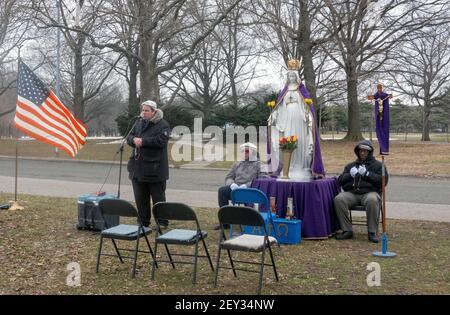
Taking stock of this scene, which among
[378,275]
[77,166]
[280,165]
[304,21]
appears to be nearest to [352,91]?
[304,21]

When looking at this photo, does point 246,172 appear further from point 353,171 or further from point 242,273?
point 242,273

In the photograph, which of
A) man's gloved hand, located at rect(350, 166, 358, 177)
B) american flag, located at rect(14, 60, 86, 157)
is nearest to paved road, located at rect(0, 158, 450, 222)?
man's gloved hand, located at rect(350, 166, 358, 177)

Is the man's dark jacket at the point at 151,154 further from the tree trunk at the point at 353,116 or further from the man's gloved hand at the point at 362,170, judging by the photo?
the tree trunk at the point at 353,116

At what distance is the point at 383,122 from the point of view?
7316 millimetres

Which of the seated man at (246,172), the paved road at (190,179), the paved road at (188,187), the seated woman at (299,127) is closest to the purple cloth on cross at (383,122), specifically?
the seated woman at (299,127)

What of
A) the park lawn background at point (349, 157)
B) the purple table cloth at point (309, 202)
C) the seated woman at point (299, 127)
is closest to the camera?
the purple table cloth at point (309, 202)

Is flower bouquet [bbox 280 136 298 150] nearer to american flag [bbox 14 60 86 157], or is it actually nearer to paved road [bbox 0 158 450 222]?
paved road [bbox 0 158 450 222]

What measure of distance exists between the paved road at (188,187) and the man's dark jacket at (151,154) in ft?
9.80

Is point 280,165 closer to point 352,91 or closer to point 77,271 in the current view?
point 77,271

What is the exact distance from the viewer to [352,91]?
30359 millimetres

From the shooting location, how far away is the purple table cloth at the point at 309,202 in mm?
7992

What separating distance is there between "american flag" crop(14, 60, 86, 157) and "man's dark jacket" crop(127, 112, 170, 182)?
1.39m
